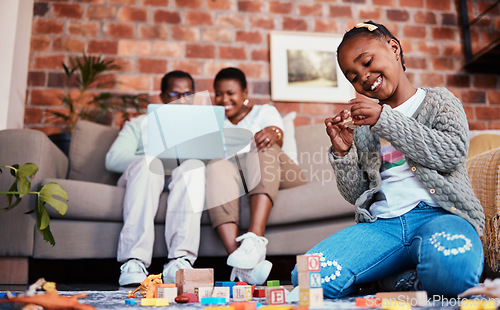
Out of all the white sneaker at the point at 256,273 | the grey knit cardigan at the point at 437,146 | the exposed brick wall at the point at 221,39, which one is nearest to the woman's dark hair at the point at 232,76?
the exposed brick wall at the point at 221,39

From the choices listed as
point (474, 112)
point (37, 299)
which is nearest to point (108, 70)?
point (37, 299)

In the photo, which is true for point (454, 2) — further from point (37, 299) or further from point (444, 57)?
point (37, 299)

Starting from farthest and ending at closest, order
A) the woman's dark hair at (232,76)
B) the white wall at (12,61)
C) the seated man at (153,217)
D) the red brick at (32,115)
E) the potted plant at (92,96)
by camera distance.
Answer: the red brick at (32,115), the potted plant at (92,96), the white wall at (12,61), the woman's dark hair at (232,76), the seated man at (153,217)

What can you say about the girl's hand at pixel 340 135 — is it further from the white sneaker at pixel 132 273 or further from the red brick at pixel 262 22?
the red brick at pixel 262 22

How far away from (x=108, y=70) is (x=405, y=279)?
7.10 ft

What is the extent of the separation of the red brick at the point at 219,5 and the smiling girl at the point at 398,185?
1.90m

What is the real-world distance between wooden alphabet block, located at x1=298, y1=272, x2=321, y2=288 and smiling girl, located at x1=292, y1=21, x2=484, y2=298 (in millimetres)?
220

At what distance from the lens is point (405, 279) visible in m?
1.08

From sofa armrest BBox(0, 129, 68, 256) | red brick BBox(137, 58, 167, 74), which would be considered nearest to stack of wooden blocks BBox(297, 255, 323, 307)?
sofa armrest BBox(0, 129, 68, 256)

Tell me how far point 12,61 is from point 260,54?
1.45 metres

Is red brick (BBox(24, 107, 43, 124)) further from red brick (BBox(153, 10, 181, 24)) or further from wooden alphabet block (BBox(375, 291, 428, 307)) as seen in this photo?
wooden alphabet block (BBox(375, 291, 428, 307))

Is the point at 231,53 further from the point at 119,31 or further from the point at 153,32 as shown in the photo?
the point at 119,31

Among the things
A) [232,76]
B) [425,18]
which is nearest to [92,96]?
[232,76]

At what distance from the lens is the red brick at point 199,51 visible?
2847 mm
